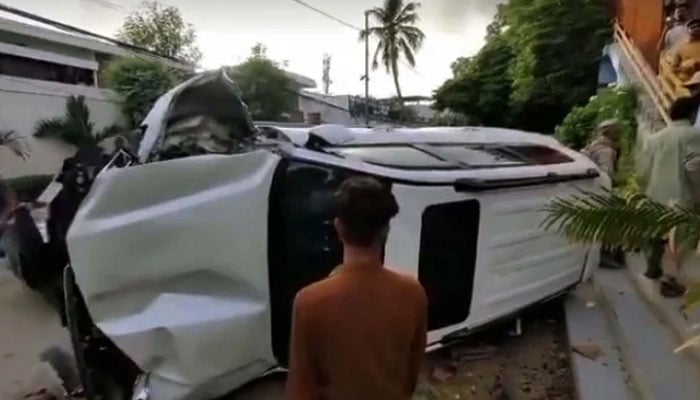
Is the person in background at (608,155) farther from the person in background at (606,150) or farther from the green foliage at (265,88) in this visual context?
the green foliage at (265,88)

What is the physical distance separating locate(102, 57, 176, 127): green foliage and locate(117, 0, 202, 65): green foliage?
557 inches

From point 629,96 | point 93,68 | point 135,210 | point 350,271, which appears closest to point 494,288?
point 135,210

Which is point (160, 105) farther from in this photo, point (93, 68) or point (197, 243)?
point (93, 68)

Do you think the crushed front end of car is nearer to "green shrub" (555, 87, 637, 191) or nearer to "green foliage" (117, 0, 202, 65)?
"green shrub" (555, 87, 637, 191)

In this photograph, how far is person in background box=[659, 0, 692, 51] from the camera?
947 cm

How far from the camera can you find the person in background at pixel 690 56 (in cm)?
827

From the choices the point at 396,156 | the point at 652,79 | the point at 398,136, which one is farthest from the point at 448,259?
the point at 652,79

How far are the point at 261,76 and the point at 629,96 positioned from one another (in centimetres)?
1941

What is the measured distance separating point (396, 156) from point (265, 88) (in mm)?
25148

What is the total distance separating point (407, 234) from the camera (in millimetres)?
4605

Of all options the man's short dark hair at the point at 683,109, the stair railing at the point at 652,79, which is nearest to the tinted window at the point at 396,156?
the man's short dark hair at the point at 683,109

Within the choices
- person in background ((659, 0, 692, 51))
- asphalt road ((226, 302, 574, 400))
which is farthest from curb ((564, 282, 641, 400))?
person in background ((659, 0, 692, 51))

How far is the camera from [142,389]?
4.26 m

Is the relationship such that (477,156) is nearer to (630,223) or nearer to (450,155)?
(450,155)
